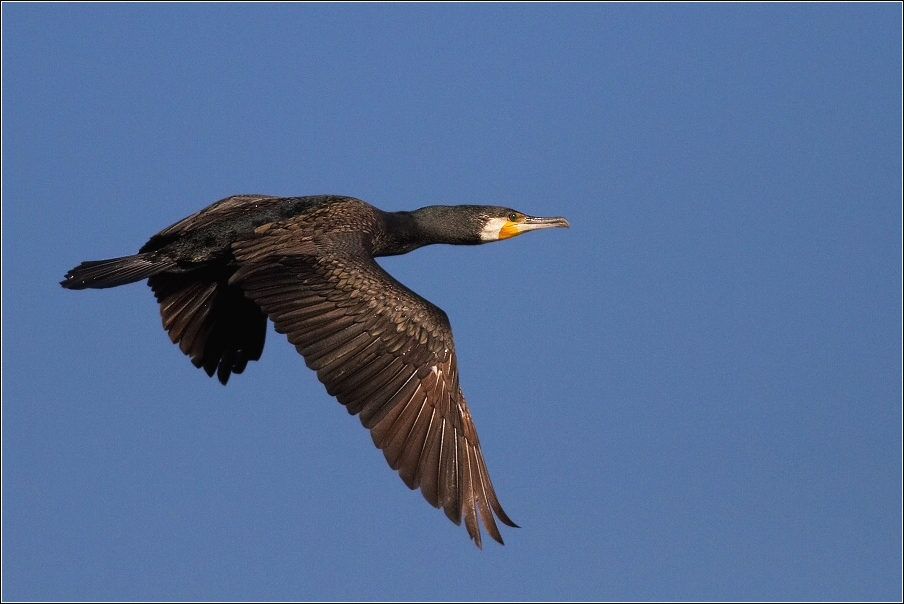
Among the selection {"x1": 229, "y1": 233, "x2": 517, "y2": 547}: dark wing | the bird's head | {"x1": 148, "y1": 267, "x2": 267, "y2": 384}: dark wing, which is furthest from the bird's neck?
{"x1": 229, "y1": 233, "x2": 517, "y2": 547}: dark wing

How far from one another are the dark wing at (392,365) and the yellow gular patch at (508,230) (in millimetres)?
2777

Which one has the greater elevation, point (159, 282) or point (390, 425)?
point (159, 282)

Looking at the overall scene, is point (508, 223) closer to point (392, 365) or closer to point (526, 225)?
point (526, 225)

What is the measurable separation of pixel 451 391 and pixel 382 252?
2806 millimetres

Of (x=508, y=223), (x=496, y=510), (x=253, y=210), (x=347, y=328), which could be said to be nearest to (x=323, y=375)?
(x=347, y=328)

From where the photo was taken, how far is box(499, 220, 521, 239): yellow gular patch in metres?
13.7

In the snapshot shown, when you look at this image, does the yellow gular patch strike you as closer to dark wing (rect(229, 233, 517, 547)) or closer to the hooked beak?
the hooked beak

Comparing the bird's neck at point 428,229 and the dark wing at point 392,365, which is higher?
the bird's neck at point 428,229

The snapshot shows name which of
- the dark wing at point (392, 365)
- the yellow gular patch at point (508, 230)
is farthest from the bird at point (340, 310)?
the yellow gular patch at point (508, 230)

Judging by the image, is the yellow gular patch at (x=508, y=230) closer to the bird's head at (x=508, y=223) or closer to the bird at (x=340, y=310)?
the bird's head at (x=508, y=223)

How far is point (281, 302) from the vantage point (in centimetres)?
1091

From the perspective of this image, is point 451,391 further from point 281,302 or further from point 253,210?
point 253,210

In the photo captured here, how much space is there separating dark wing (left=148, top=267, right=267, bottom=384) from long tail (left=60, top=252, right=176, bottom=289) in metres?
0.78

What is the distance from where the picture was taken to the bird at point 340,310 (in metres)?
10.4
